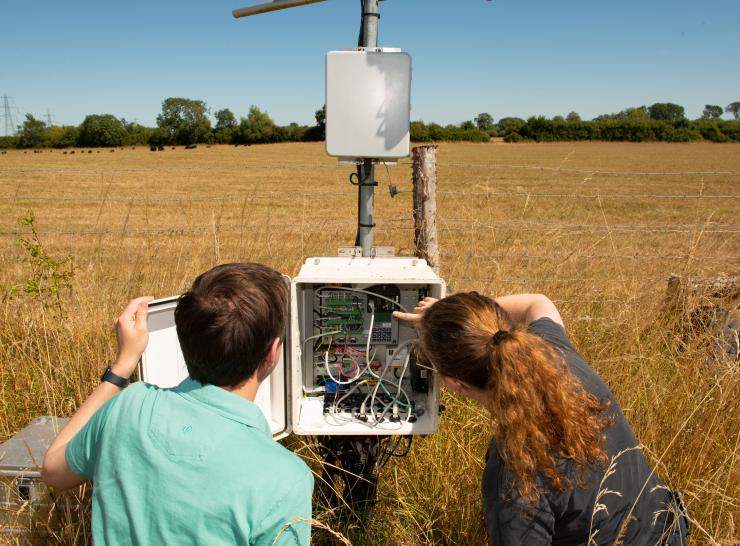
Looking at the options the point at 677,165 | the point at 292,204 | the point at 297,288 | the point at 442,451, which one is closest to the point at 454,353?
the point at 297,288

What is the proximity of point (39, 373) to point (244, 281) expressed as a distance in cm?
224

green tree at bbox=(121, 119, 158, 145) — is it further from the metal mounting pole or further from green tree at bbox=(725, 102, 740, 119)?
green tree at bbox=(725, 102, 740, 119)

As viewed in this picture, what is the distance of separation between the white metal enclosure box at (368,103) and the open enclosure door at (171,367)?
944mm

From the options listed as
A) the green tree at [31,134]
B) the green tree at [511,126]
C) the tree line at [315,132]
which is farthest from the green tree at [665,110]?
the green tree at [31,134]

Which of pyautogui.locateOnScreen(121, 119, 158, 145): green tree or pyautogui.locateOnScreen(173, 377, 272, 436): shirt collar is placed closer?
pyautogui.locateOnScreen(173, 377, 272, 436): shirt collar

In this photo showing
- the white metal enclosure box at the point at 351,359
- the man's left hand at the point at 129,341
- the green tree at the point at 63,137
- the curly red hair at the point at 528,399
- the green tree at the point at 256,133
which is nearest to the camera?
the curly red hair at the point at 528,399

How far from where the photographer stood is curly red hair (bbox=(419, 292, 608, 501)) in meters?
1.22

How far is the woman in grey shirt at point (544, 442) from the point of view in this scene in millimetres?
1221

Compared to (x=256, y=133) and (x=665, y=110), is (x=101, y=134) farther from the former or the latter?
(x=665, y=110)

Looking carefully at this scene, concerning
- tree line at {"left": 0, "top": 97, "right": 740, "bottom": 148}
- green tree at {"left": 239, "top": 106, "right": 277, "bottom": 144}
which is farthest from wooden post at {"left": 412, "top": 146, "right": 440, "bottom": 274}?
green tree at {"left": 239, "top": 106, "right": 277, "bottom": 144}

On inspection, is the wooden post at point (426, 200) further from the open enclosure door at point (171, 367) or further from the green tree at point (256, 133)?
the green tree at point (256, 133)

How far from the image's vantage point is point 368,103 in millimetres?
2340

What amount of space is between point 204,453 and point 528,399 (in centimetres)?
68

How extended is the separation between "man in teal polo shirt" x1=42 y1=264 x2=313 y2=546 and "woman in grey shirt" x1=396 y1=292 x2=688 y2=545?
47cm
